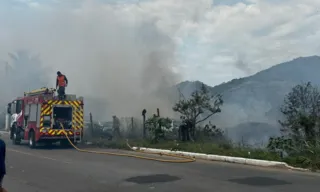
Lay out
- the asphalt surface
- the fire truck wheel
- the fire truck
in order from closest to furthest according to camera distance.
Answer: the asphalt surface < the fire truck < the fire truck wheel

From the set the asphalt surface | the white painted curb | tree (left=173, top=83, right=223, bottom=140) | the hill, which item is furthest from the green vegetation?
the hill

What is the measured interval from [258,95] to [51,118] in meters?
32.7

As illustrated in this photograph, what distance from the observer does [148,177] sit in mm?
9875

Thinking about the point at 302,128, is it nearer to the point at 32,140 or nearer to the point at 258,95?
the point at 32,140

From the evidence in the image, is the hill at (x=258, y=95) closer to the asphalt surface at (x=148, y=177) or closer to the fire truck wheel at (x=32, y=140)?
the fire truck wheel at (x=32, y=140)

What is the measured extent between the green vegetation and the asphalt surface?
60.8 inches

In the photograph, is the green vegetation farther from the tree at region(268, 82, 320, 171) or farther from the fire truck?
the fire truck

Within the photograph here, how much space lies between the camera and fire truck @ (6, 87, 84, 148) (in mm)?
18922

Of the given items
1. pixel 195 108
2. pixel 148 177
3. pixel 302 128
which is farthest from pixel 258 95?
pixel 148 177

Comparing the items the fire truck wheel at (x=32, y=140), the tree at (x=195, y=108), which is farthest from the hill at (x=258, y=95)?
the fire truck wheel at (x=32, y=140)

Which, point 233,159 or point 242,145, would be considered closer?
point 233,159

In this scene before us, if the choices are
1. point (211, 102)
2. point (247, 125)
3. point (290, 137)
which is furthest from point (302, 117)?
point (247, 125)

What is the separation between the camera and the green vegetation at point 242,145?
40.4 feet

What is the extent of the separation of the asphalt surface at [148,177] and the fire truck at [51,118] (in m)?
5.70
